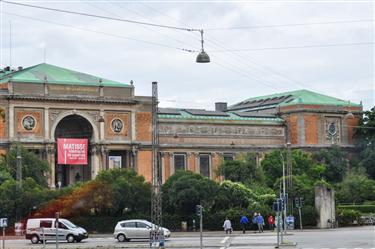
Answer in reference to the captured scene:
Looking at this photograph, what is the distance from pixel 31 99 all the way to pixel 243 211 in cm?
4157

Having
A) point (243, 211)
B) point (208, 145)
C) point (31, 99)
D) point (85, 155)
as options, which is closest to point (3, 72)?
point (31, 99)

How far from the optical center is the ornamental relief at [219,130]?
132 metres

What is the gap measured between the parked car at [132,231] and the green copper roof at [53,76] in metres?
52.5

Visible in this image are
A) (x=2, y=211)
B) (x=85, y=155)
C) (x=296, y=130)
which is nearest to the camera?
(x=2, y=211)

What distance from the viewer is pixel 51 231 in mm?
70438

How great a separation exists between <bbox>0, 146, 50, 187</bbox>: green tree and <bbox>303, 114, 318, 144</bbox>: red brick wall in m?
45.5

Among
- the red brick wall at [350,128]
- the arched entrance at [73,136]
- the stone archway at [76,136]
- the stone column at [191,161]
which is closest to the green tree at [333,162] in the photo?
the red brick wall at [350,128]

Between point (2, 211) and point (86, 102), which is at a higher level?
point (86, 102)

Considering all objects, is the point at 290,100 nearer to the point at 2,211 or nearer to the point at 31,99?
the point at 31,99

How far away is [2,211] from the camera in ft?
283

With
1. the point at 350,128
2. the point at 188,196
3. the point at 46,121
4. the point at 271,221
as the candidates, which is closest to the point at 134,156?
the point at 46,121

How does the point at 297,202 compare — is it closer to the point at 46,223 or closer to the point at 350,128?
the point at 46,223

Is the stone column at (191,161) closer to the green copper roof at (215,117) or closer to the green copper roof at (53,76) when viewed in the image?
the green copper roof at (215,117)

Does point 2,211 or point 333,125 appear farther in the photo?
point 333,125
